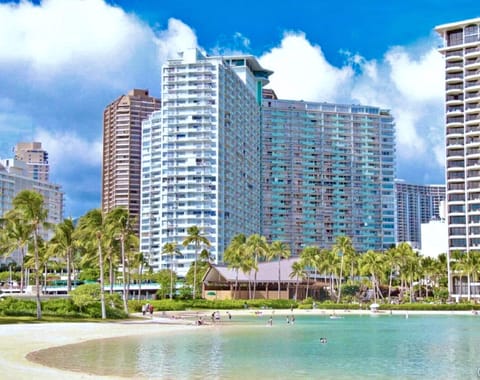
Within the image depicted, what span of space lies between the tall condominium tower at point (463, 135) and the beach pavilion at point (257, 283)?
37922 mm

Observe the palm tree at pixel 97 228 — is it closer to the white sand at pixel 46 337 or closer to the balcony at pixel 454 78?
the white sand at pixel 46 337

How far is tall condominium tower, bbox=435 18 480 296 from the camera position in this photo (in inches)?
6639

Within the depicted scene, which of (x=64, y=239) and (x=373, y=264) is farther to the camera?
(x=373, y=264)

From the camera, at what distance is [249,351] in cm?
5312

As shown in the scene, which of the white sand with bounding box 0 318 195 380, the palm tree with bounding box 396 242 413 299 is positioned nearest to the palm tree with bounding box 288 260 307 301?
the palm tree with bounding box 396 242 413 299

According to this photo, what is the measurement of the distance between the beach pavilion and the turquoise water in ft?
275

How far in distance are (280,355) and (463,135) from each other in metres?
134

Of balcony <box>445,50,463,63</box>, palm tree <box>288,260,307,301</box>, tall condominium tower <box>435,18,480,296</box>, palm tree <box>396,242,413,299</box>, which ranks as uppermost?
balcony <box>445,50,463,63</box>

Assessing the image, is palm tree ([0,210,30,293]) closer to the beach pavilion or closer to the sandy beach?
the sandy beach

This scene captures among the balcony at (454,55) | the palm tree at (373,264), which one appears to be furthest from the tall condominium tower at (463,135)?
the palm tree at (373,264)

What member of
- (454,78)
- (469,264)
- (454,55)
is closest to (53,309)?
(469,264)

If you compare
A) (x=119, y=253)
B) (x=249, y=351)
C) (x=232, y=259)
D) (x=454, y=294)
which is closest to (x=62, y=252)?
(x=119, y=253)

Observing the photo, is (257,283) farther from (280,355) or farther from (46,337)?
(280,355)

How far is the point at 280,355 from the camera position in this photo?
50.7 m
